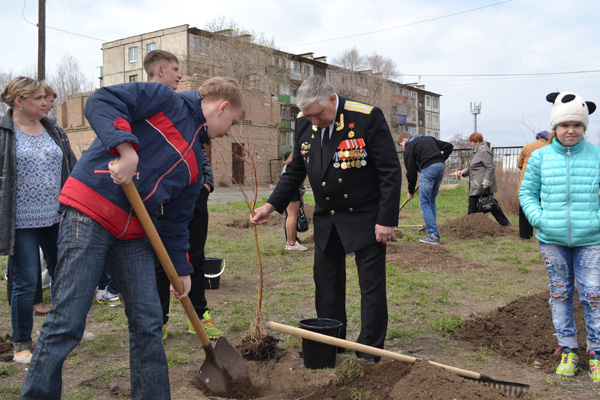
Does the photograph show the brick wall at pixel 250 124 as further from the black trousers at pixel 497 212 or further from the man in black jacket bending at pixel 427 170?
the man in black jacket bending at pixel 427 170

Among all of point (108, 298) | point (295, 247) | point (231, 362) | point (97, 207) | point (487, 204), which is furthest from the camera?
point (487, 204)

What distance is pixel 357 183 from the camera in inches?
153

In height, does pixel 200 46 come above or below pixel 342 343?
above

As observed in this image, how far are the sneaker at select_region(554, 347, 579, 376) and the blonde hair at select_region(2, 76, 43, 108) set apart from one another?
165 inches

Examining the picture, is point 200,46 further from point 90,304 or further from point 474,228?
point 90,304

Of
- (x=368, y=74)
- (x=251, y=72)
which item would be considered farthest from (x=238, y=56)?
(x=368, y=74)

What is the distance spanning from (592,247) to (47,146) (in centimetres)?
396

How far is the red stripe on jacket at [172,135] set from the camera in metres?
2.66

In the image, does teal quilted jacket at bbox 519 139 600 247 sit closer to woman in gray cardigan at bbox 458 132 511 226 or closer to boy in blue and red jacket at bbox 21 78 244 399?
boy in blue and red jacket at bbox 21 78 244 399

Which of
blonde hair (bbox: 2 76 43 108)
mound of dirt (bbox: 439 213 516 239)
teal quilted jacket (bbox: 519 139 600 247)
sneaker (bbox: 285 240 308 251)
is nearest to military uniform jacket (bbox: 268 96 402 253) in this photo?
teal quilted jacket (bbox: 519 139 600 247)

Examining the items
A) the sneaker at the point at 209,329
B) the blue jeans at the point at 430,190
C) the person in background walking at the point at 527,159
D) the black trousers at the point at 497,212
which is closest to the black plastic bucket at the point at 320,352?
the sneaker at the point at 209,329

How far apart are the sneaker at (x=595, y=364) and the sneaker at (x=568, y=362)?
3.8 inches

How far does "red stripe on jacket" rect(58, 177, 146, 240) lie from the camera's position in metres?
Answer: 2.51

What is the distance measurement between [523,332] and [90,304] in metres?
3.44
